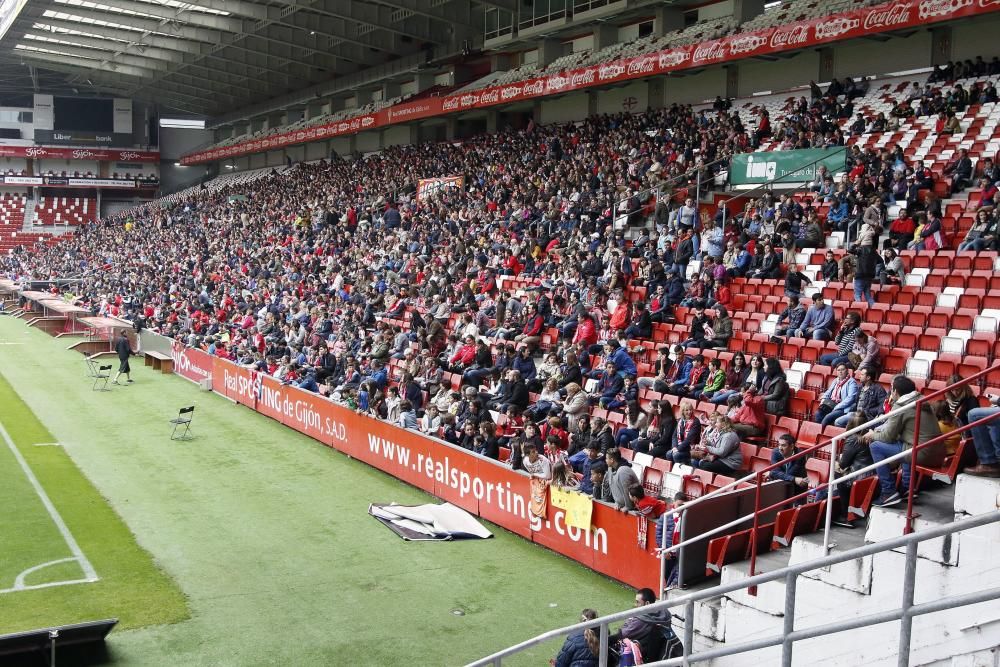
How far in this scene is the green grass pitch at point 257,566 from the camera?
994cm

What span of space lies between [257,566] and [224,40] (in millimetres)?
38829

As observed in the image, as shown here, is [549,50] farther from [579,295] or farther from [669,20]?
[579,295]

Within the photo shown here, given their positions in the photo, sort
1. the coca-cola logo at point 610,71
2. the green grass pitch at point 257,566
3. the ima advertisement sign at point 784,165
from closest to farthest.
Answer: the green grass pitch at point 257,566 → the ima advertisement sign at point 784,165 → the coca-cola logo at point 610,71

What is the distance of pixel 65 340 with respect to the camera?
35750 millimetres

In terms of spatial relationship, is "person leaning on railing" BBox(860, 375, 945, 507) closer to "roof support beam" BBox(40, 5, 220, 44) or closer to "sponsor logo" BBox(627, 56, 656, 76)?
"sponsor logo" BBox(627, 56, 656, 76)

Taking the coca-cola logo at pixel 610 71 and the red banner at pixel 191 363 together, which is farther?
the coca-cola logo at pixel 610 71

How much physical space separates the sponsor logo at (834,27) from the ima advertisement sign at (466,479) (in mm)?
14039

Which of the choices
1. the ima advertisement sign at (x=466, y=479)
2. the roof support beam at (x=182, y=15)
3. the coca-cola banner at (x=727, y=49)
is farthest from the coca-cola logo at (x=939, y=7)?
the roof support beam at (x=182, y=15)

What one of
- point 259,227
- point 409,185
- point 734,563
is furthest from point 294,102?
point 734,563

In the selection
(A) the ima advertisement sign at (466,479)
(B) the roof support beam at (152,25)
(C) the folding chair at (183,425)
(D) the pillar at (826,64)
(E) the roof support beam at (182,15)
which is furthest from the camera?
(B) the roof support beam at (152,25)

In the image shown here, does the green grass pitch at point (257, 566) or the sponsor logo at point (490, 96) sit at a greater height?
the sponsor logo at point (490, 96)

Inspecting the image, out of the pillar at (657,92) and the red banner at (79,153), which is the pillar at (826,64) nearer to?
the pillar at (657,92)

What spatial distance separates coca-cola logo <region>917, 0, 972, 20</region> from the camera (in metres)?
18.7

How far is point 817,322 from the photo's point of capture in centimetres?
1360
